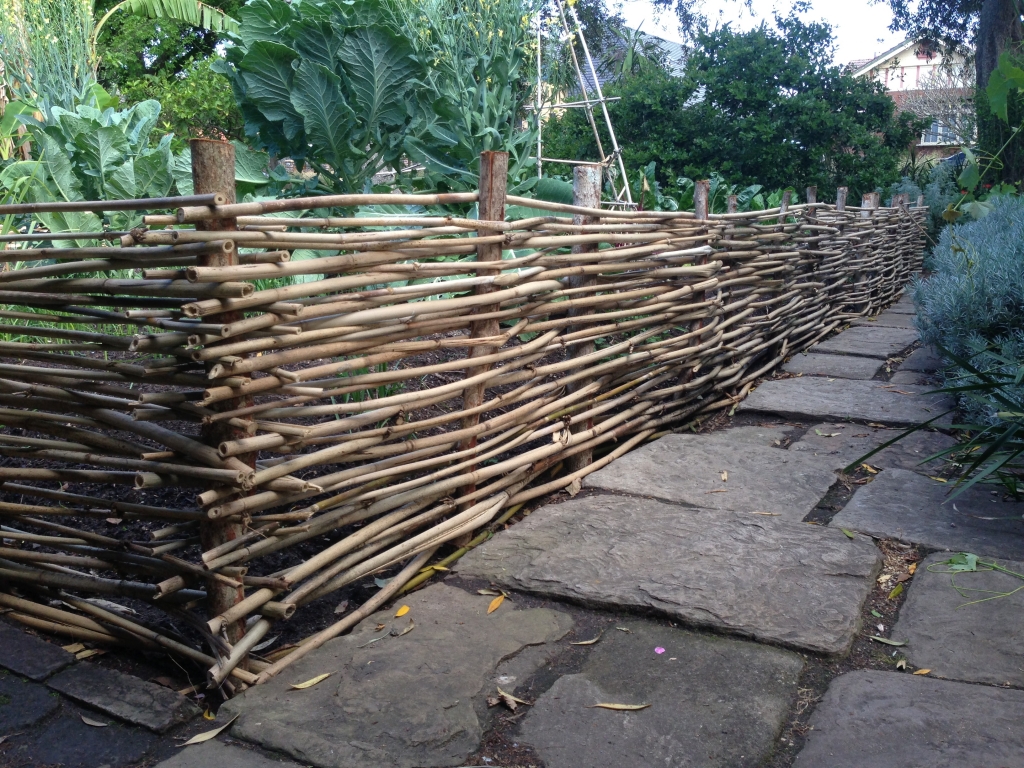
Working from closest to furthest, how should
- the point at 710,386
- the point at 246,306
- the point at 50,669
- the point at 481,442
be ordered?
the point at 246,306, the point at 50,669, the point at 481,442, the point at 710,386

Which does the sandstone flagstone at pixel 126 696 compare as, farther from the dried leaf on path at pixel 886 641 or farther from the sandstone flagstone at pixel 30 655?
the dried leaf on path at pixel 886 641

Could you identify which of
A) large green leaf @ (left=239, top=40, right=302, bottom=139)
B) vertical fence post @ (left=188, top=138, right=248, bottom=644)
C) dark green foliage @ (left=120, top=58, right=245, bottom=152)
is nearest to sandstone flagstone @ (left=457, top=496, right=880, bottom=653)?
vertical fence post @ (left=188, top=138, right=248, bottom=644)

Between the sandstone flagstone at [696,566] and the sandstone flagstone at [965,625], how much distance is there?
132mm

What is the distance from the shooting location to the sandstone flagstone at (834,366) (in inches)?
182

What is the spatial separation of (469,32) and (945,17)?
18991 mm

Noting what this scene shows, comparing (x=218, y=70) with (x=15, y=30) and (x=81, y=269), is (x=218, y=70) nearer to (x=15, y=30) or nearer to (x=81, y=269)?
(x=81, y=269)

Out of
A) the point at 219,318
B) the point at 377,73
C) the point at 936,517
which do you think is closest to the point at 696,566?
the point at 936,517

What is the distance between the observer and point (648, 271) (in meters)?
3.13

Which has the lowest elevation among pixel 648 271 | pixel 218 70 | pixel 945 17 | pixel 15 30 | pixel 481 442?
pixel 481 442

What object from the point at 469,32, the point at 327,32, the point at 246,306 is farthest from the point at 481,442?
the point at 469,32

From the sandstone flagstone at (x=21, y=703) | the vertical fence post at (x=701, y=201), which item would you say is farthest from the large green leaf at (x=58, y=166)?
the sandstone flagstone at (x=21, y=703)

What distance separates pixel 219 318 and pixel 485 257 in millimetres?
910

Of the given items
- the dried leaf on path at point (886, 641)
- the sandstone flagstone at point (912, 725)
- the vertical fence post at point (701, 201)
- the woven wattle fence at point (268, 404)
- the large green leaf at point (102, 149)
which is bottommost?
the dried leaf on path at point (886, 641)

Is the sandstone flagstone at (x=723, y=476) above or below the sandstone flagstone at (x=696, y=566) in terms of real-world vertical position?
above
